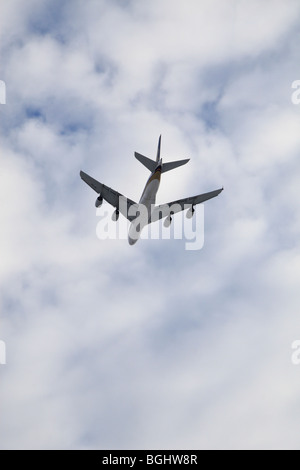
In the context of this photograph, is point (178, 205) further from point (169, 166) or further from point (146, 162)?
point (146, 162)

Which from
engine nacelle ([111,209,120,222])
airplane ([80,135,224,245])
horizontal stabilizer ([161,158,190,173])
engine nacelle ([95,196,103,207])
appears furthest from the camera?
engine nacelle ([111,209,120,222])

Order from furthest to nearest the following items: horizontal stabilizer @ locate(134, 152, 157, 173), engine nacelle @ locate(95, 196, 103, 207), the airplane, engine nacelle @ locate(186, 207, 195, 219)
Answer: horizontal stabilizer @ locate(134, 152, 157, 173) → engine nacelle @ locate(186, 207, 195, 219) → the airplane → engine nacelle @ locate(95, 196, 103, 207)

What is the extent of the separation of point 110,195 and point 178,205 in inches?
327

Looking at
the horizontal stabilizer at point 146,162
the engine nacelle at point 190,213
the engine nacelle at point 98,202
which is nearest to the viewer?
the engine nacelle at point 98,202

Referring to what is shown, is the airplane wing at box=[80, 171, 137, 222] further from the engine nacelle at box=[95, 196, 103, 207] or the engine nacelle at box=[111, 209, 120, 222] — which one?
the engine nacelle at box=[111, 209, 120, 222]

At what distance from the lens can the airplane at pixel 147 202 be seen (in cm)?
5728

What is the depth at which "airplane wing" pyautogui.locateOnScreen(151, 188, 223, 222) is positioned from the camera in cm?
5831

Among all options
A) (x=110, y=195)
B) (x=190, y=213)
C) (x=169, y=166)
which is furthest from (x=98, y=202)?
(x=190, y=213)

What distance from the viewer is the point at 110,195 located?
57.8m

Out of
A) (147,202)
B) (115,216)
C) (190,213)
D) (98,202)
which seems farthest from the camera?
A: (115,216)

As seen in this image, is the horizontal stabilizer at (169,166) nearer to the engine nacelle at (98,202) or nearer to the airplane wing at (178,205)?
the airplane wing at (178,205)

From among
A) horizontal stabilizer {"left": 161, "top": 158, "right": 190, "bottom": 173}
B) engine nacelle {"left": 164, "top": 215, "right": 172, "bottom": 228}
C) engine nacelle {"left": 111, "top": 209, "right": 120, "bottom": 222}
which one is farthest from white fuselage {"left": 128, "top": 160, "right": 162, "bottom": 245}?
engine nacelle {"left": 164, "top": 215, "right": 172, "bottom": 228}

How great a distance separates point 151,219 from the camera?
194 feet

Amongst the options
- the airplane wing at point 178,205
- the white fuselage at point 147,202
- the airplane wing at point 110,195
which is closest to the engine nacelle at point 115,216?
the airplane wing at point 110,195
